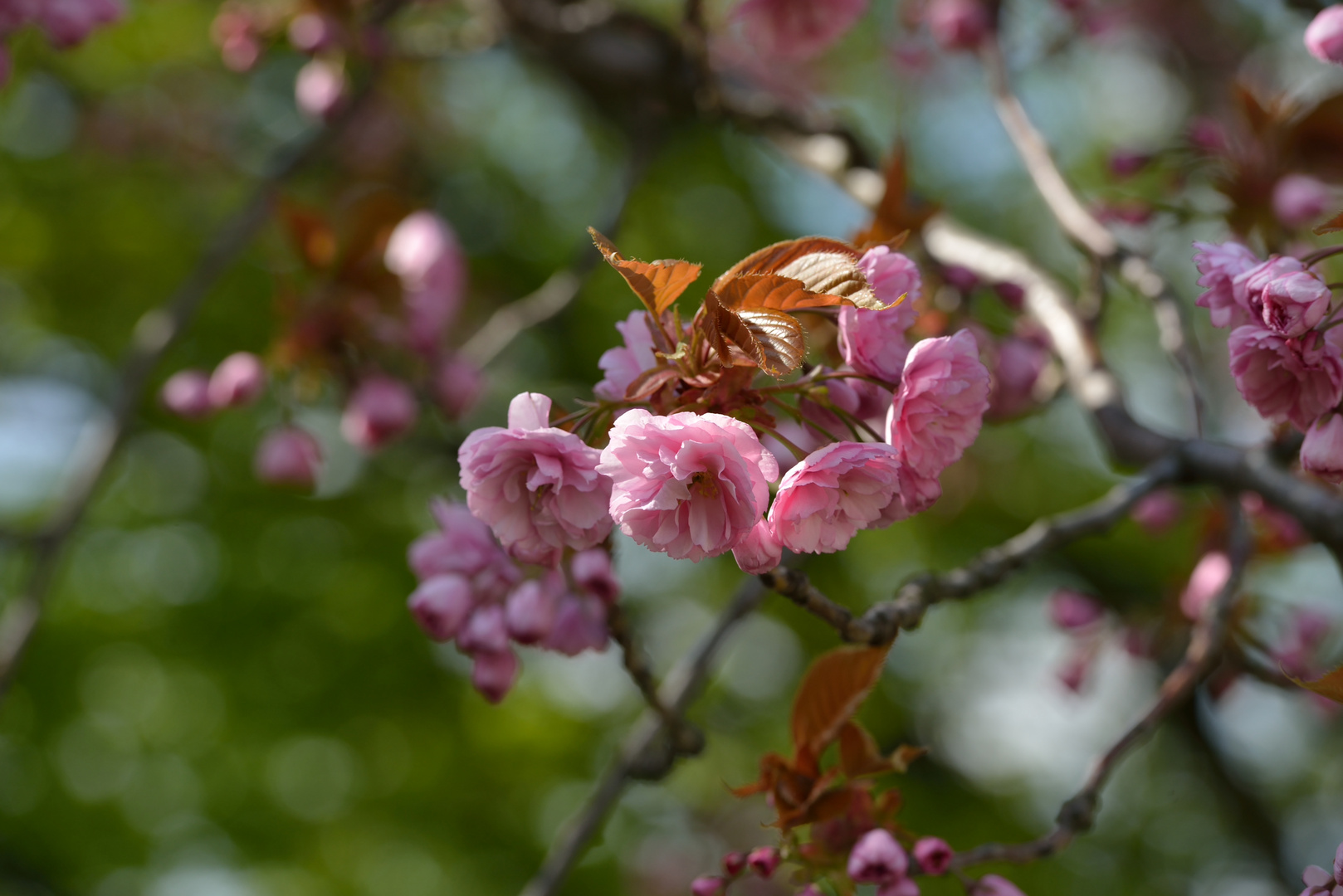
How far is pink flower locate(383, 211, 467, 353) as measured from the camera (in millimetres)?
2062

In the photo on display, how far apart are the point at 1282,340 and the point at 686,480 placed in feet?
2.02

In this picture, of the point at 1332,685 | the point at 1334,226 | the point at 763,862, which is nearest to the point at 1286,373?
the point at 1334,226

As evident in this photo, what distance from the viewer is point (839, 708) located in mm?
1142

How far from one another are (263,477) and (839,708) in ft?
4.46

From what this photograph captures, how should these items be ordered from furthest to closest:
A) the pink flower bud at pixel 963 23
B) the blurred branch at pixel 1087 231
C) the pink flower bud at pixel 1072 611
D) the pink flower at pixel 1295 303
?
the pink flower bud at pixel 963 23 → the pink flower bud at pixel 1072 611 → the blurred branch at pixel 1087 231 → the pink flower at pixel 1295 303

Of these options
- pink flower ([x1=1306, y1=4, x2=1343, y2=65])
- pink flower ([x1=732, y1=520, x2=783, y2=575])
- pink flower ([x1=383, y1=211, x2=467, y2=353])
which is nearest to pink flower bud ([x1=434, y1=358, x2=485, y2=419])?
pink flower ([x1=383, y1=211, x2=467, y2=353])

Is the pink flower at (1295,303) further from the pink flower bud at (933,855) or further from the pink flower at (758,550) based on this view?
the pink flower bud at (933,855)

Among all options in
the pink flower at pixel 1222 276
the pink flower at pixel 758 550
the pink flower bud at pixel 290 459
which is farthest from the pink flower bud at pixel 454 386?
the pink flower at pixel 1222 276

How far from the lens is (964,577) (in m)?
1.23

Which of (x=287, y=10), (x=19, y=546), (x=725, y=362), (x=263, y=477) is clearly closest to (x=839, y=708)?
(x=725, y=362)

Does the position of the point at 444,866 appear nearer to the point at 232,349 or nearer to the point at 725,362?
the point at 232,349

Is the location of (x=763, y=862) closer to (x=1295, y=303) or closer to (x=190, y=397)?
(x=1295, y=303)

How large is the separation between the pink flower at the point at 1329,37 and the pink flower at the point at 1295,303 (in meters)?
0.54

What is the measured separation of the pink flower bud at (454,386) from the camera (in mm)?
2107
